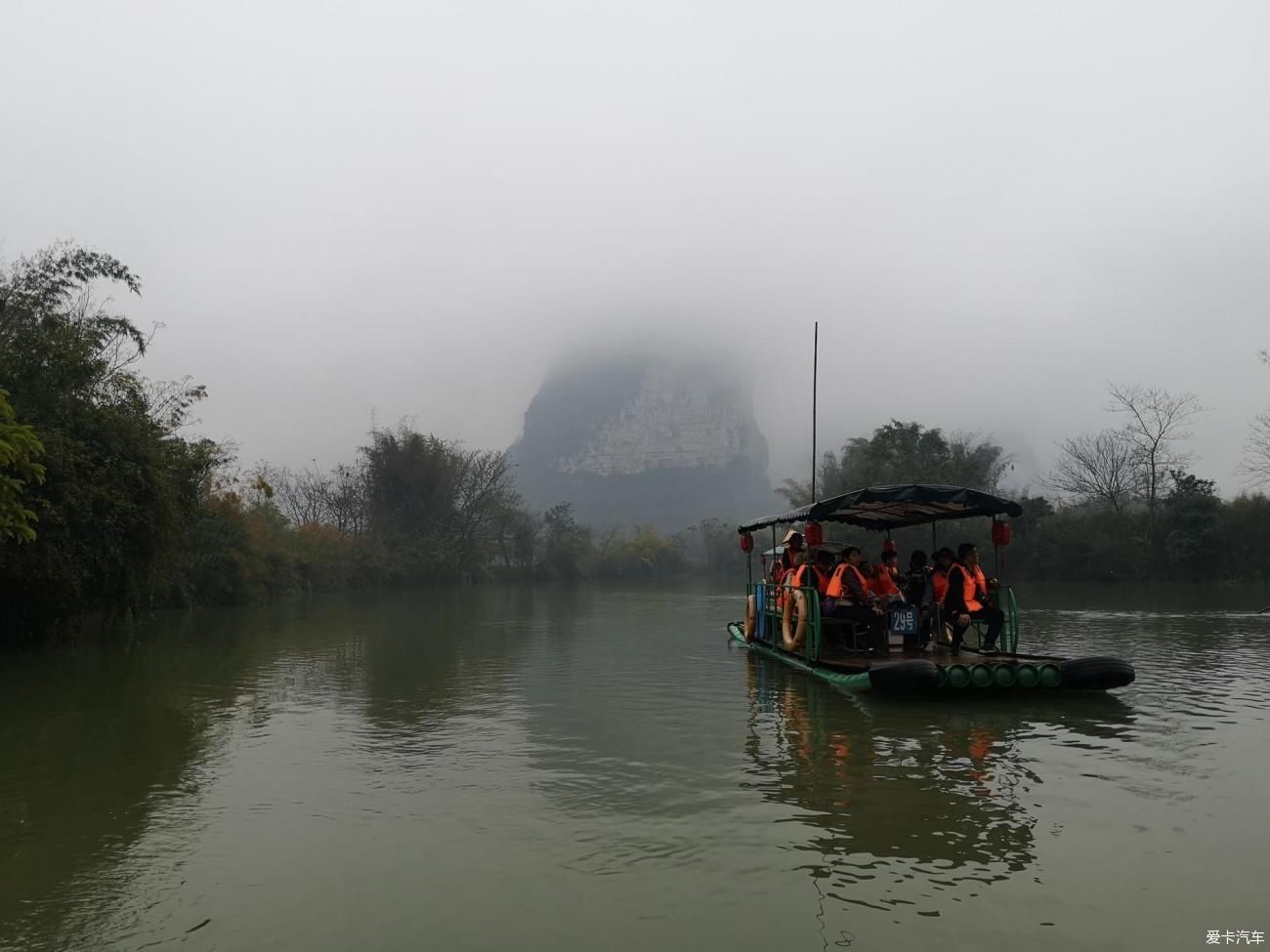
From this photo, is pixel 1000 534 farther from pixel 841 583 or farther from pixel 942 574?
pixel 841 583

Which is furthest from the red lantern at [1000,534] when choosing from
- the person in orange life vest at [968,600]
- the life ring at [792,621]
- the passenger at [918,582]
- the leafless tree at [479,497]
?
the leafless tree at [479,497]

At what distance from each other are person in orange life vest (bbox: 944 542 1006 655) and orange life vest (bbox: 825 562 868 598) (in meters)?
1.23

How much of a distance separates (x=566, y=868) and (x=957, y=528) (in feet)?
154

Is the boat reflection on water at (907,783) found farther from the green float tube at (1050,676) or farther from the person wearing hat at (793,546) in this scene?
the person wearing hat at (793,546)

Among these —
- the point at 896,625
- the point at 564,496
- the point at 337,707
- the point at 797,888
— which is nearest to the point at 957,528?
the point at 896,625

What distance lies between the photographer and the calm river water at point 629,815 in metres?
4.98

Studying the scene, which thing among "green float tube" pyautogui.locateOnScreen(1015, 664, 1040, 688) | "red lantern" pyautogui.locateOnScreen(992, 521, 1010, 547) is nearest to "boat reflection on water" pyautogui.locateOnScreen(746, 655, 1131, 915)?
"green float tube" pyautogui.locateOnScreen(1015, 664, 1040, 688)

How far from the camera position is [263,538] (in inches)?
1676

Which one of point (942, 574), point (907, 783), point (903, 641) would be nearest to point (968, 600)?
point (942, 574)

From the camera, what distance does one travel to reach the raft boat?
11.2 meters

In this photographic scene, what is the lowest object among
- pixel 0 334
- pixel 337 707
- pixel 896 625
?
pixel 337 707

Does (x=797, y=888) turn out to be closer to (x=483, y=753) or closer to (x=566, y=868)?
(x=566, y=868)

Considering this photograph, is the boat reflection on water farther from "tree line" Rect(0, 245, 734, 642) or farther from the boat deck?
"tree line" Rect(0, 245, 734, 642)

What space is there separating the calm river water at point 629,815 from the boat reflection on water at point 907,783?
34 millimetres
